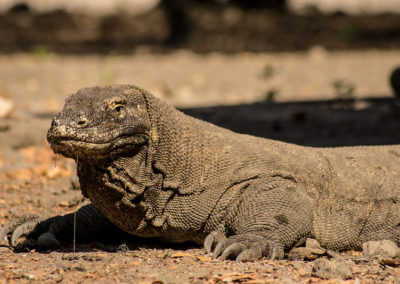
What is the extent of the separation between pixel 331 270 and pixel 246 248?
56cm

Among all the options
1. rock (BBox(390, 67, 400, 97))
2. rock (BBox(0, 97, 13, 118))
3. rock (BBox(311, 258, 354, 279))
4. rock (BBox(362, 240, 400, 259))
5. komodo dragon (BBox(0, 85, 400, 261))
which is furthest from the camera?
rock (BBox(390, 67, 400, 97))

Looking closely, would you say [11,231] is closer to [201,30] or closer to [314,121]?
[314,121]

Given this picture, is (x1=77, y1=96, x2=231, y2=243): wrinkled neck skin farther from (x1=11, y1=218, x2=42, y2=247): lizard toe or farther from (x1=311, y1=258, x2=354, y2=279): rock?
(x1=311, y1=258, x2=354, y2=279): rock

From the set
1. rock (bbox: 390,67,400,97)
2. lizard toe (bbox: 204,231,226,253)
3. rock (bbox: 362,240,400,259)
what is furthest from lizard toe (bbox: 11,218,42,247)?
rock (bbox: 390,67,400,97)

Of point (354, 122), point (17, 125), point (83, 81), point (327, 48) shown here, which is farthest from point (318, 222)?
point (327, 48)

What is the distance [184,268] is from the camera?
370 cm

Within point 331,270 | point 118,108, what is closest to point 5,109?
point 118,108

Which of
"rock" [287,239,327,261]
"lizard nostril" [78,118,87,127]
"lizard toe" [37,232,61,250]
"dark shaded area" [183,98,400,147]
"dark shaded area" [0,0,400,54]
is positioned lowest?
"lizard toe" [37,232,61,250]

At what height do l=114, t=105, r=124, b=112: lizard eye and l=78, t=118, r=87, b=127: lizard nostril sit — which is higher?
l=114, t=105, r=124, b=112: lizard eye

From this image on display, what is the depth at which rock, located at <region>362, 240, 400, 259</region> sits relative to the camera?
4.42 metres

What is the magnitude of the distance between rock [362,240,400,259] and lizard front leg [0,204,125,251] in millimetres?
1803

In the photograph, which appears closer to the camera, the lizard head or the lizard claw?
the lizard head

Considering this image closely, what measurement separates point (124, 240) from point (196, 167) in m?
0.90

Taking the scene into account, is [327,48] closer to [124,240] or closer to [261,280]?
[124,240]
